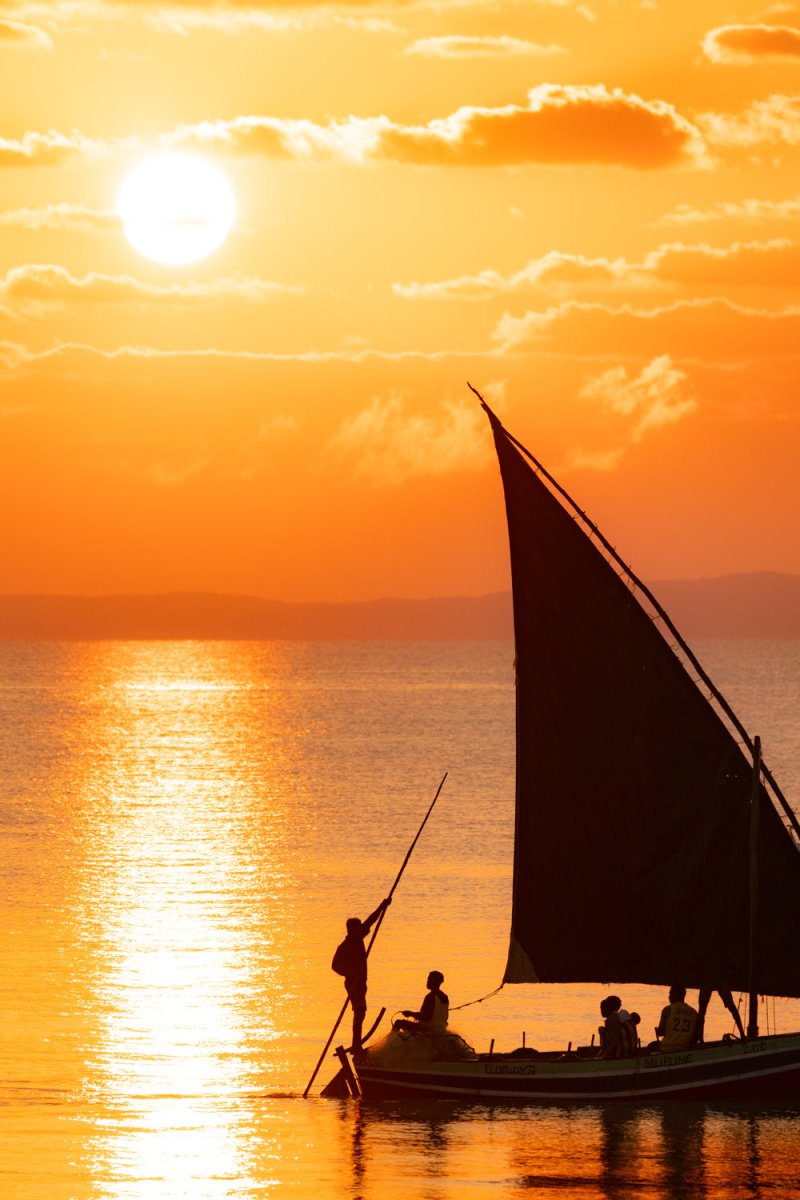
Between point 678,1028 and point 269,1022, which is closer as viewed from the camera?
point 678,1028

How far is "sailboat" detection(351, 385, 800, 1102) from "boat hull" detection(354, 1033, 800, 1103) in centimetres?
2

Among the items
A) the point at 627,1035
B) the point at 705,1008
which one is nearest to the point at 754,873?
the point at 705,1008

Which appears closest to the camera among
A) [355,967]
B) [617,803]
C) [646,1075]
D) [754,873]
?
[646,1075]

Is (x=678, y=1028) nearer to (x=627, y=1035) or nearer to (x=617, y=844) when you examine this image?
(x=627, y=1035)

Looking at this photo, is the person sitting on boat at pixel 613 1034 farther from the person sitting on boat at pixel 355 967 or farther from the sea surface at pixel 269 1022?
the person sitting on boat at pixel 355 967

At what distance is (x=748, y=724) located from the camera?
179 metres

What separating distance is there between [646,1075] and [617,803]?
4040mm

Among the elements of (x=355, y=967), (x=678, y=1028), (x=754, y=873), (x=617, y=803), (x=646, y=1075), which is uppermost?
(x=617, y=803)

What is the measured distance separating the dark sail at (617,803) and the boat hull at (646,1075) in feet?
3.55

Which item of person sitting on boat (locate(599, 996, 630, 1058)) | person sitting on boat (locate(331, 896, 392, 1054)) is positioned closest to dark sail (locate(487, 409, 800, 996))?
person sitting on boat (locate(599, 996, 630, 1058))

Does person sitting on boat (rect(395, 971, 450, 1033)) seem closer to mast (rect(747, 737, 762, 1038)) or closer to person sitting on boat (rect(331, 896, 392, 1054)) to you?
person sitting on boat (rect(331, 896, 392, 1054))

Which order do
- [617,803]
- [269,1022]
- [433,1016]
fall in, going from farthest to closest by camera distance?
1. [269,1022]
2. [617,803]
3. [433,1016]

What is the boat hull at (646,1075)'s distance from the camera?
32.2 m

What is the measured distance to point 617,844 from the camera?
33594 mm
